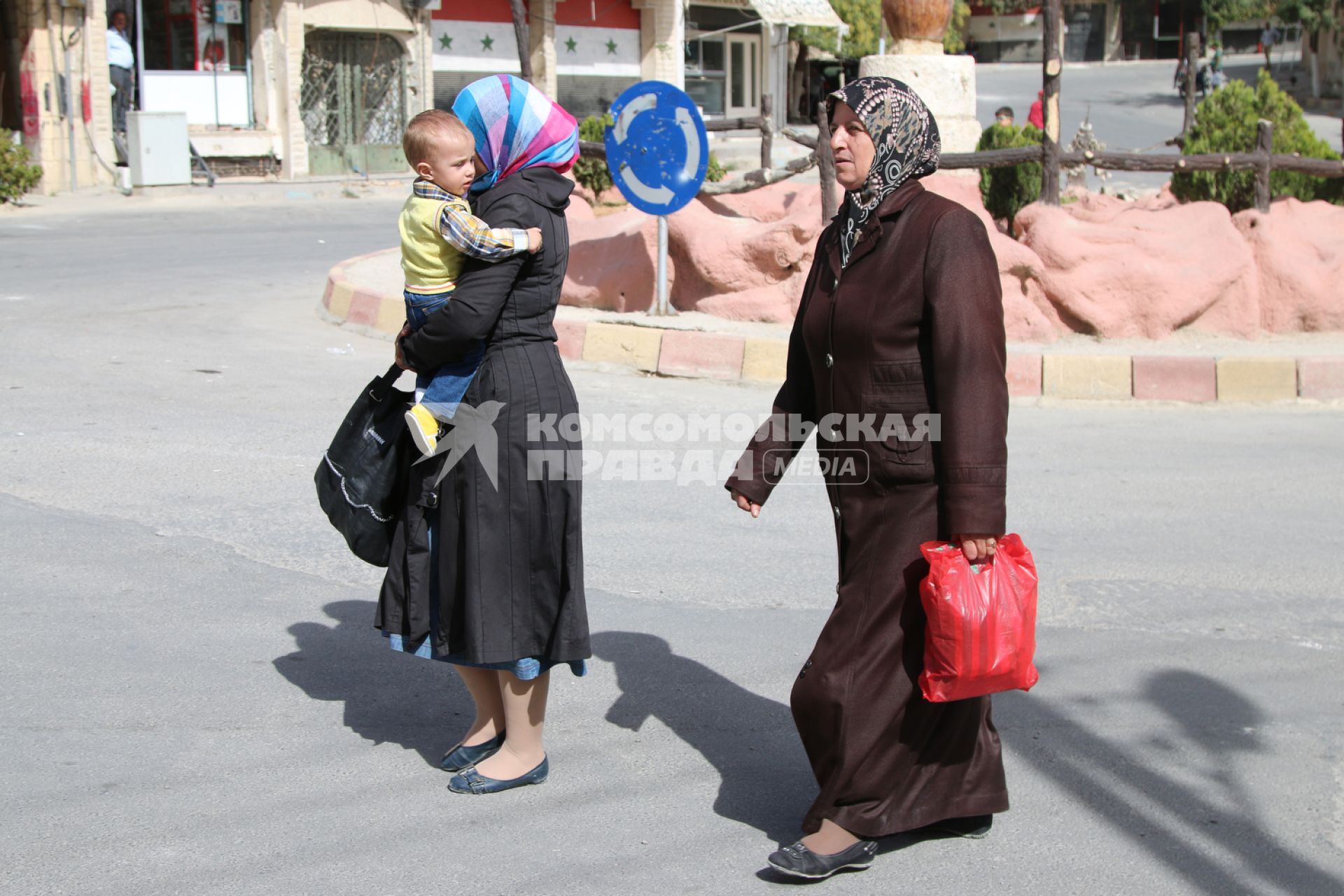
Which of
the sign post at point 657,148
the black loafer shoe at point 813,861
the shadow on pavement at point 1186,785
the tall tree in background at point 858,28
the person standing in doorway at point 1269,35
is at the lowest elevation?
the shadow on pavement at point 1186,785

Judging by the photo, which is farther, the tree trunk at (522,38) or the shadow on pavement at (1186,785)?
the tree trunk at (522,38)

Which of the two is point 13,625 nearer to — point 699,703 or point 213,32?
point 699,703

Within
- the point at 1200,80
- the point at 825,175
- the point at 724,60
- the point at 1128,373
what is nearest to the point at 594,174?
the point at 825,175

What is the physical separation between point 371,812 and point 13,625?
1.75m

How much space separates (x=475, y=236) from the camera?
9.99 ft

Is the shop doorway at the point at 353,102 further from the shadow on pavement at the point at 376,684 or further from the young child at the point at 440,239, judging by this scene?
the young child at the point at 440,239

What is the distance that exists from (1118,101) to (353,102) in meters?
24.4

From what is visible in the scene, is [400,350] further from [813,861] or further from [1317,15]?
[1317,15]

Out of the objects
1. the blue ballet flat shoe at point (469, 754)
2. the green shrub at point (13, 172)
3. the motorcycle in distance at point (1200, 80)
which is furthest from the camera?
the motorcycle in distance at point (1200, 80)

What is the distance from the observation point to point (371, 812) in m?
3.22

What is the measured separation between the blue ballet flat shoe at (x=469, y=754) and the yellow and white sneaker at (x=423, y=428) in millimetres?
813

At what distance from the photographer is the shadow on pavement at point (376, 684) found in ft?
12.2

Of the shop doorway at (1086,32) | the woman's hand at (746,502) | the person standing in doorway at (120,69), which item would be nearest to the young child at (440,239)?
the woman's hand at (746,502)

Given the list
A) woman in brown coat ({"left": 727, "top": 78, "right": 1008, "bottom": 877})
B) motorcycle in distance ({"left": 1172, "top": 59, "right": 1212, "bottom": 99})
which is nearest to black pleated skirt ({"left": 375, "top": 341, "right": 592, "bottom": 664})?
woman in brown coat ({"left": 727, "top": 78, "right": 1008, "bottom": 877})
